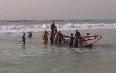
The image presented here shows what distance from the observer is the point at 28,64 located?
708 inches

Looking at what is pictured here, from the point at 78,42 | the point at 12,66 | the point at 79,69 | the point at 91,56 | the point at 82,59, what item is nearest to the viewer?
the point at 79,69

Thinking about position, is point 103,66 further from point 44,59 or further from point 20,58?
point 20,58

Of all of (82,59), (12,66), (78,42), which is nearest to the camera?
(12,66)

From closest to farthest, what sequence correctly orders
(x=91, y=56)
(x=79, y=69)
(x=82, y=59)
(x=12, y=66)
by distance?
(x=79, y=69) → (x=12, y=66) → (x=82, y=59) → (x=91, y=56)

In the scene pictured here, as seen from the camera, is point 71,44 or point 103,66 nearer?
point 103,66

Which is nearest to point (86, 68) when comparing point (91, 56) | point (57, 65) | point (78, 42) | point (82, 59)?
point (57, 65)

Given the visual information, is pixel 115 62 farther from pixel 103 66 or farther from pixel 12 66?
pixel 12 66

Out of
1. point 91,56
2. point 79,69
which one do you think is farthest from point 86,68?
point 91,56

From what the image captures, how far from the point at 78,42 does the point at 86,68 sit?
11037mm

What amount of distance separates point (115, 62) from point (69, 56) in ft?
13.0

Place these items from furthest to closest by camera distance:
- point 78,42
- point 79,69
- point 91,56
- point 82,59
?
1. point 78,42
2. point 91,56
3. point 82,59
4. point 79,69

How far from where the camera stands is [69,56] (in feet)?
69.0

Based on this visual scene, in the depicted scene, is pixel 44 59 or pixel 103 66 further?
pixel 44 59

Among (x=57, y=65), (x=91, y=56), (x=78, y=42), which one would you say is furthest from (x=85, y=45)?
(x=57, y=65)
